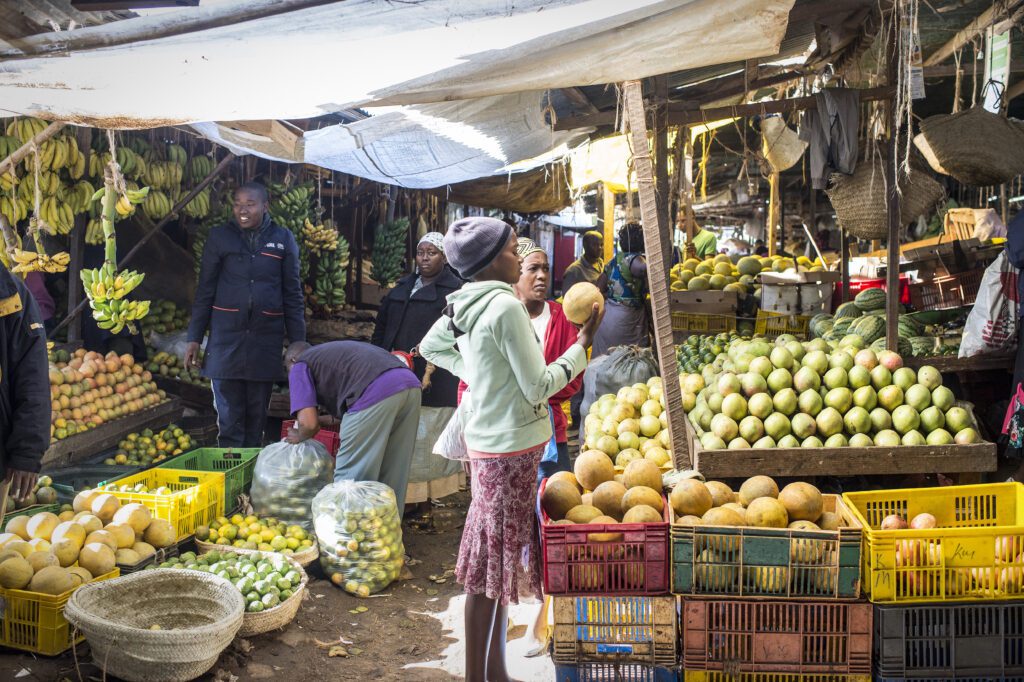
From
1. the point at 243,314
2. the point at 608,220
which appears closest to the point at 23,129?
the point at 243,314

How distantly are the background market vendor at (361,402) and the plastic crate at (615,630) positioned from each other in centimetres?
237

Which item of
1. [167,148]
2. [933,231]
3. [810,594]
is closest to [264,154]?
[167,148]

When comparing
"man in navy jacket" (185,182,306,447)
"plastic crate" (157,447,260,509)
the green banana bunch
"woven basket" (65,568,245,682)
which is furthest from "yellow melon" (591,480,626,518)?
the green banana bunch

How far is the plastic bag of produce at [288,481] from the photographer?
5023 millimetres

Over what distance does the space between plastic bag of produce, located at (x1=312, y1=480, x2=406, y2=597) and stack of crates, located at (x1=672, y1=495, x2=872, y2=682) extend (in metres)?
2.26

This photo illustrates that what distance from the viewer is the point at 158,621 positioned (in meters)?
3.75

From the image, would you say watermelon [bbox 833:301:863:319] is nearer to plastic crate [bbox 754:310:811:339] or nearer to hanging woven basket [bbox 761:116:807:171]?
plastic crate [bbox 754:310:811:339]

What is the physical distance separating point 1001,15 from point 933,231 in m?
8.03

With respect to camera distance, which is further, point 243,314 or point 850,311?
point 850,311

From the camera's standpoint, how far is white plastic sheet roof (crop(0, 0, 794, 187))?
125 inches

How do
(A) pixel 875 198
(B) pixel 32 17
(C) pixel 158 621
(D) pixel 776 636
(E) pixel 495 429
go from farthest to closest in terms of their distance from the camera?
(A) pixel 875 198 → (C) pixel 158 621 → (B) pixel 32 17 → (E) pixel 495 429 → (D) pixel 776 636

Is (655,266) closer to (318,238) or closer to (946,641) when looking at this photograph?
(946,641)

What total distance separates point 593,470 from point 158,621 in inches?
82.1

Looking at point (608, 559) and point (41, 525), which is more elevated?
point (608, 559)
